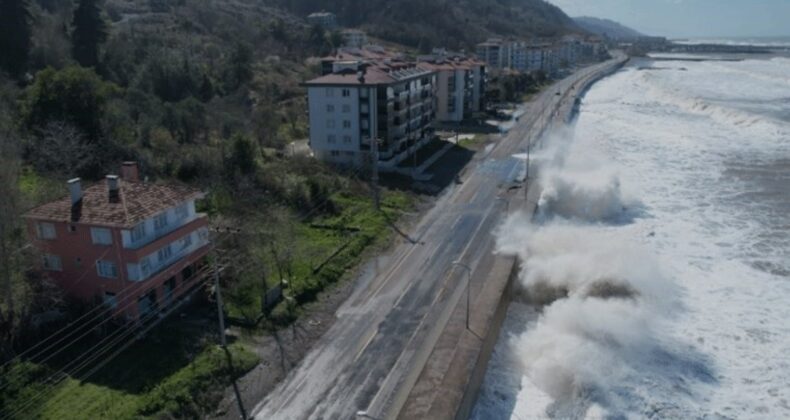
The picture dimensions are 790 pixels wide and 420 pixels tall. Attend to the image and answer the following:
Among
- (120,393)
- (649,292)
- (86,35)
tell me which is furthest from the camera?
(86,35)

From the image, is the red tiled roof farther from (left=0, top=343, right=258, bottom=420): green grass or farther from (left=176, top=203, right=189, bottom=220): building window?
(left=0, top=343, right=258, bottom=420): green grass

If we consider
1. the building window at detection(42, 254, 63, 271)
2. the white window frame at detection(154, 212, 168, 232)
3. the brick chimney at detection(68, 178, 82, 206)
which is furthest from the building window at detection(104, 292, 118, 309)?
the brick chimney at detection(68, 178, 82, 206)

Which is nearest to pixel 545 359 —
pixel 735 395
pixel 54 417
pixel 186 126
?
pixel 735 395

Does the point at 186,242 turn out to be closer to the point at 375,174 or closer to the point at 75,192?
the point at 75,192

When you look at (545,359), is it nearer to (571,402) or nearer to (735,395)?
(571,402)

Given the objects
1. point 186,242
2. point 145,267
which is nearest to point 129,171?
point 186,242

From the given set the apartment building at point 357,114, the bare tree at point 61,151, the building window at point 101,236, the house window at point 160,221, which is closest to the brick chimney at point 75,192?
the building window at point 101,236
